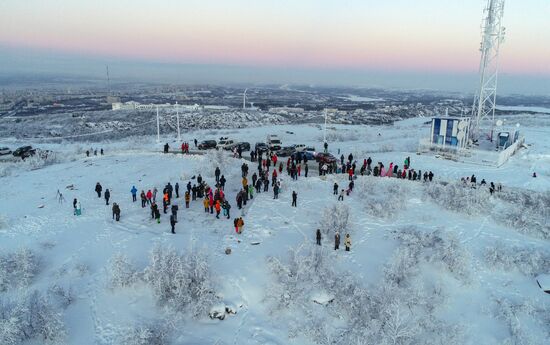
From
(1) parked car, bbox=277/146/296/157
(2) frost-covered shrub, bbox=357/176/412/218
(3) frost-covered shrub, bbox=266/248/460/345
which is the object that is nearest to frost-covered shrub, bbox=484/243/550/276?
(3) frost-covered shrub, bbox=266/248/460/345

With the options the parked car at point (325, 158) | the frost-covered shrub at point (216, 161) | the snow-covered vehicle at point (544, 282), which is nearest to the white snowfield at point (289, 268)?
the snow-covered vehicle at point (544, 282)

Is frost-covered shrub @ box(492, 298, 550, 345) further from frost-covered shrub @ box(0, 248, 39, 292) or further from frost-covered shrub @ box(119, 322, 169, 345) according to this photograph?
frost-covered shrub @ box(0, 248, 39, 292)

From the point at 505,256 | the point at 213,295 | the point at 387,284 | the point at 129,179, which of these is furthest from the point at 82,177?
the point at 505,256

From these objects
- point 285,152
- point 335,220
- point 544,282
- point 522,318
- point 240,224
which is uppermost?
point 285,152

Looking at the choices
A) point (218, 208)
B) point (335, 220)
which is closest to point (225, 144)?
point (218, 208)

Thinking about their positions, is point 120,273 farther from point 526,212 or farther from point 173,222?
point 526,212

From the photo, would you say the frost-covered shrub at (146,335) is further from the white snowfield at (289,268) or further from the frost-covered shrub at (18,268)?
the frost-covered shrub at (18,268)

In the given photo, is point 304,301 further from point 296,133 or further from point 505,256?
point 296,133
